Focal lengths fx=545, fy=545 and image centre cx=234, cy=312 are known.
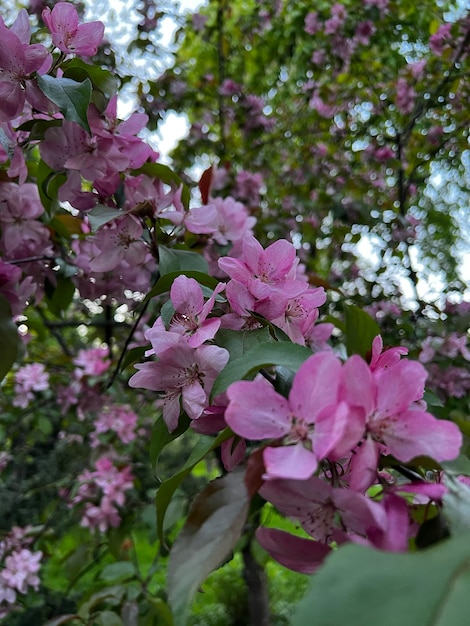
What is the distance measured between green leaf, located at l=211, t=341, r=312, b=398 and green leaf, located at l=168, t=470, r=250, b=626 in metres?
0.07

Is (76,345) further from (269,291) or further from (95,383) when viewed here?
(269,291)

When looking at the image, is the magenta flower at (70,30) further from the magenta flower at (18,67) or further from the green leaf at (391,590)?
the green leaf at (391,590)

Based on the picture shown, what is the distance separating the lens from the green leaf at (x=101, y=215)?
67 centimetres

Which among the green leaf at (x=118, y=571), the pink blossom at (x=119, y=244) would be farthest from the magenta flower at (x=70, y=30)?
the green leaf at (x=118, y=571)

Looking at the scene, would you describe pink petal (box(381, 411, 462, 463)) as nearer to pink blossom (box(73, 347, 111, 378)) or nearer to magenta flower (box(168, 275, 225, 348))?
magenta flower (box(168, 275, 225, 348))

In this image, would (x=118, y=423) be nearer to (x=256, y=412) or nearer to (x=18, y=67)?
(x=18, y=67)

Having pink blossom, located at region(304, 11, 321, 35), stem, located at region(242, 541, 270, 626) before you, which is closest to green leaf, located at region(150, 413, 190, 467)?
stem, located at region(242, 541, 270, 626)

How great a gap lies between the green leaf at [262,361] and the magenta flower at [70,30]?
487 millimetres

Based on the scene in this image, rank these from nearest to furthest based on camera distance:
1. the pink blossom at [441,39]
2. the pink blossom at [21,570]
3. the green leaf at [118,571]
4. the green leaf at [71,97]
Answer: the green leaf at [71,97] < the green leaf at [118,571] < the pink blossom at [21,570] < the pink blossom at [441,39]

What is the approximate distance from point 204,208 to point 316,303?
0.33m

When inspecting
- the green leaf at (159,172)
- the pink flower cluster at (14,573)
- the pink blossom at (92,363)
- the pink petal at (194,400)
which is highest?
the green leaf at (159,172)

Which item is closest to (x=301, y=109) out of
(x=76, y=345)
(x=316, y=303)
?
(x=76, y=345)

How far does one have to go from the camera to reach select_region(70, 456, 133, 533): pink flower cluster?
5.58 ft

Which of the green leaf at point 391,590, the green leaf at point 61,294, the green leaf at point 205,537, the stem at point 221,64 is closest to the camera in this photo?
the green leaf at point 391,590
